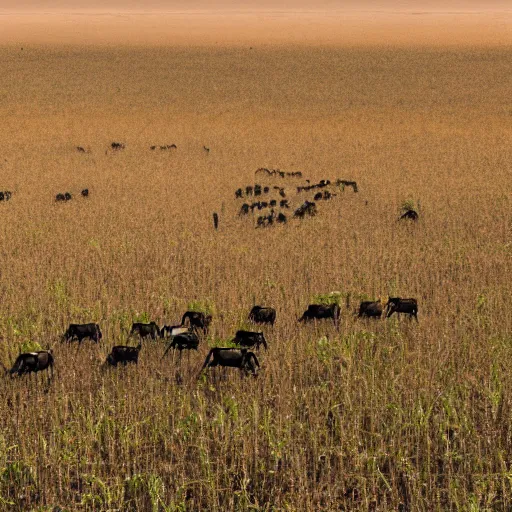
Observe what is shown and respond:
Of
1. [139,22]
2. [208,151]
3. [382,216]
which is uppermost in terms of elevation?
[139,22]

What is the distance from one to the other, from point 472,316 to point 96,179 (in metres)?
16.0

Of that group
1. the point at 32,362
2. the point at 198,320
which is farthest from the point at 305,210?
the point at 32,362

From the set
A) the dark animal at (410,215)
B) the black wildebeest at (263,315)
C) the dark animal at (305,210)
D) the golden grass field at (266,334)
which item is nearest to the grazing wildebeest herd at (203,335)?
the black wildebeest at (263,315)

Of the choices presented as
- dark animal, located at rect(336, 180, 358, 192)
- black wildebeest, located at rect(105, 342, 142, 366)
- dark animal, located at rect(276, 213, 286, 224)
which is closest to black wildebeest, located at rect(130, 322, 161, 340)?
black wildebeest, located at rect(105, 342, 142, 366)

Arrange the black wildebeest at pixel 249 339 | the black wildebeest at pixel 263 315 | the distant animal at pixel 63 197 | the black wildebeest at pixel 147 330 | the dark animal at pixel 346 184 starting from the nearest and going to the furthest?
1. the black wildebeest at pixel 249 339
2. the black wildebeest at pixel 147 330
3. the black wildebeest at pixel 263 315
4. the distant animal at pixel 63 197
5. the dark animal at pixel 346 184

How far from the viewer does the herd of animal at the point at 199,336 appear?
7055 millimetres

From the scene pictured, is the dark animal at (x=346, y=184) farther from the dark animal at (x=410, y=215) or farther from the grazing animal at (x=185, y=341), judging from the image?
the grazing animal at (x=185, y=341)

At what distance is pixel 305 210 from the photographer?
16.3 meters

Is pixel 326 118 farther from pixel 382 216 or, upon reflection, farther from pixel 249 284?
pixel 249 284

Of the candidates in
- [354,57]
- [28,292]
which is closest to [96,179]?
[28,292]

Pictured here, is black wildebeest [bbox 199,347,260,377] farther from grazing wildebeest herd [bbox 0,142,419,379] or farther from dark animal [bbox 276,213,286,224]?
dark animal [bbox 276,213,286,224]

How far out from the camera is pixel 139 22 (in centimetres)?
13038

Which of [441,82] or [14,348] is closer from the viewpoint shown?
[14,348]

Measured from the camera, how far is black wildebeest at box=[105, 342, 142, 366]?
7371 mm
